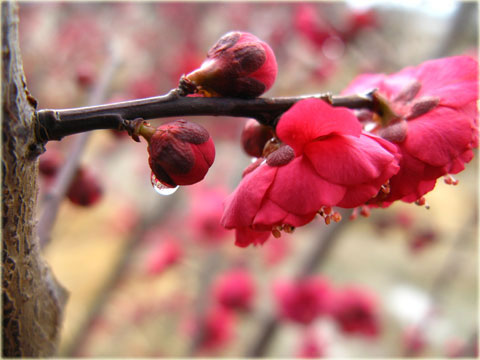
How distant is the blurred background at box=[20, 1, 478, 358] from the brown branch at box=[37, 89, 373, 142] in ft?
1.59

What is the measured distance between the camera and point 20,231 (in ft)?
1.31

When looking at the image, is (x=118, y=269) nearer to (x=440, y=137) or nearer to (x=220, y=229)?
(x=220, y=229)

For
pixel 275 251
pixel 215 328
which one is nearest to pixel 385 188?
pixel 215 328

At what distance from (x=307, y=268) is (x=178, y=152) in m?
1.50

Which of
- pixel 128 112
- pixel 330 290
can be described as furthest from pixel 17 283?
pixel 330 290

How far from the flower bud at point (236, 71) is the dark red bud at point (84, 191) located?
498 millimetres

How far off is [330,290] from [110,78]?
4.36 ft

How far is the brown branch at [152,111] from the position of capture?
1.23 ft

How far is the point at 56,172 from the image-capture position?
0.91 metres

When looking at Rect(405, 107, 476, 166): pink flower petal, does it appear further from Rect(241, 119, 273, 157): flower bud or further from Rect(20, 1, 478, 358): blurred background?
Rect(20, 1, 478, 358): blurred background

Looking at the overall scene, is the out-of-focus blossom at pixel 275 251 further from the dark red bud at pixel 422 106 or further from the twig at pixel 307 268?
the dark red bud at pixel 422 106

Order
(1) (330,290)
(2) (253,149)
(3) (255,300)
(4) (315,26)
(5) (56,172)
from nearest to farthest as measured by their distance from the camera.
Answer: (2) (253,149) → (5) (56,172) → (1) (330,290) → (3) (255,300) → (4) (315,26)

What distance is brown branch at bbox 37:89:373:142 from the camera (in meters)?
0.37

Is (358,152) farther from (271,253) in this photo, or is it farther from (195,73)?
(271,253)
